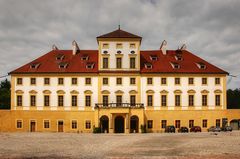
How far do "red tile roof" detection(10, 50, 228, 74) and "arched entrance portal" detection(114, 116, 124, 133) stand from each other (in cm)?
767

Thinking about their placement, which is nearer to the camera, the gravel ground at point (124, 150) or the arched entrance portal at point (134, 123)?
the gravel ground at point (124, 150)

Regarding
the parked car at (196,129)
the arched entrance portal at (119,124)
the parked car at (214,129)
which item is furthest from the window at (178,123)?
the arched entrance portal at (119,124)

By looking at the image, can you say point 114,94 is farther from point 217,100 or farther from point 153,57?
point 217,100

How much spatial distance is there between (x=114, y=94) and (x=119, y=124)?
15.6 ft

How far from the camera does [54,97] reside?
54.9m

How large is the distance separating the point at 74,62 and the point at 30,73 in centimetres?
737

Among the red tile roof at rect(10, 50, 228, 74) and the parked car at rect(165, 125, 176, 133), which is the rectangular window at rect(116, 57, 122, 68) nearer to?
the red tile roof at rect(10, 50, 228, 74)

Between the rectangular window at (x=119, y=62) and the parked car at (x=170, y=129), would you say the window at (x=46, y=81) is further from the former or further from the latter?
the parked car at (x=170, y=129)

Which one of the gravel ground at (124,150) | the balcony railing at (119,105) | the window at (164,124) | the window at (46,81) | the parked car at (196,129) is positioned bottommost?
the parked car at (196,129)

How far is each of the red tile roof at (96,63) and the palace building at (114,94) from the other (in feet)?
0.67

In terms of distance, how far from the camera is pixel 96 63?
188 feet

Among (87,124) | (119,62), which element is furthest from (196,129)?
(87,124)

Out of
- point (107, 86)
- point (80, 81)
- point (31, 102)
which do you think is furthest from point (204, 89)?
point (31, 102)

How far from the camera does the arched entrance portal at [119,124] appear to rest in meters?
53.8
